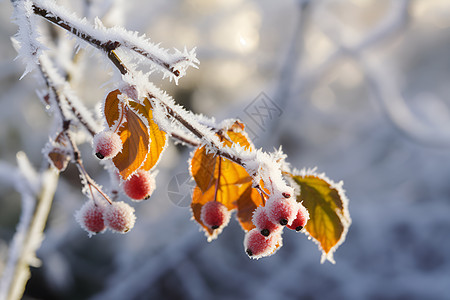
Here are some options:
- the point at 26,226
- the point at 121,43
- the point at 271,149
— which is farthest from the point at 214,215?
the point at 271,149

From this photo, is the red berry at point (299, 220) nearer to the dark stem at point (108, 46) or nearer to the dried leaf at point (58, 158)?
the dark stem at point (108, 46)

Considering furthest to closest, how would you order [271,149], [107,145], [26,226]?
1. [271,149]
2. [26,226]
3. [107,145]

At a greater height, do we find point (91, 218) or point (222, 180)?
point (222, 180)

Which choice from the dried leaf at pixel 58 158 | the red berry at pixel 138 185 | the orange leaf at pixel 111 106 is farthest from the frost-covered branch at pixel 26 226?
the orange leaf at pixel 111 106

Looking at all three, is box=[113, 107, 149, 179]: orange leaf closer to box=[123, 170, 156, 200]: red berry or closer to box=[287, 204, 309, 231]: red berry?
box=[123, 170, 156, 200]: red berry

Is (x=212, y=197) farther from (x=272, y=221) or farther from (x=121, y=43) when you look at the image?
(x=121, y=43)

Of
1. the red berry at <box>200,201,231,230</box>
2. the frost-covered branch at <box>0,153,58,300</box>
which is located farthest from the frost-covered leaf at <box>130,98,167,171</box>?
the frost-covered branch at <box>0,153,58,300</box>

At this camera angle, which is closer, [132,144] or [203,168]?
[132,144]
